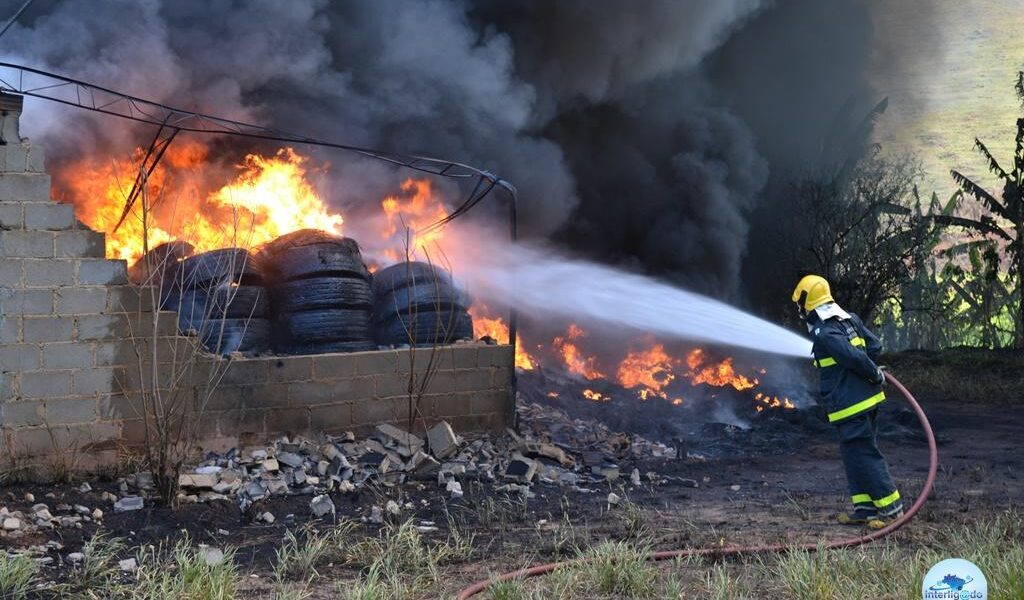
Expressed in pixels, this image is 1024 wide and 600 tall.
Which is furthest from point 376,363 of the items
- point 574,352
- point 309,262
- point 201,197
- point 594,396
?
point 574,352

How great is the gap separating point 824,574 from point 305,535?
350cm

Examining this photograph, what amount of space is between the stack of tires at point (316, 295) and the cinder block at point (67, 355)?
2588 millimetres

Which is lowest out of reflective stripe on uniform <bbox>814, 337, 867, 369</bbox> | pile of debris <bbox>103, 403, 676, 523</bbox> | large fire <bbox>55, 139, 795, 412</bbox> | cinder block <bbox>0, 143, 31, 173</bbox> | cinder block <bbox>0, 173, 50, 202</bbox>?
pile of debris <bbox>103, 403, 676, 523</bbox>

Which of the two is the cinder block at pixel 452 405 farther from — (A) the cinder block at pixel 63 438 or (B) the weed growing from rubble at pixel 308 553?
(B) the weed growing from rubble at pixel 308 553

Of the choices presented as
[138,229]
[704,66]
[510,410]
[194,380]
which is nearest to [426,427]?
[510,410]

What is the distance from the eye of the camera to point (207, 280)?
1020 cm

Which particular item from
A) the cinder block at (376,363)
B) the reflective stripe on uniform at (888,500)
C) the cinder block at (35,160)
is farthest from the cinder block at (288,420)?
the reflective stripe on uniform at (888,500)

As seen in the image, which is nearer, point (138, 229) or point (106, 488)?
point (106, 488)

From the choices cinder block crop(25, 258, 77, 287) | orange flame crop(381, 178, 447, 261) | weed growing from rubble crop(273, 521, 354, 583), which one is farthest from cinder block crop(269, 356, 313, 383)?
orange flame crop(381, 178, 447, 261)

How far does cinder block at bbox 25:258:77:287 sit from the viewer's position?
8297 mm

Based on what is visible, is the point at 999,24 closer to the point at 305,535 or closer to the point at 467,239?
the point at 467,239

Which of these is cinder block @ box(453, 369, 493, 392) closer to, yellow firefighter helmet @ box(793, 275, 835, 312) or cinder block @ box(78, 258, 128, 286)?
cinder block @ box(78, 258, 128, 286)

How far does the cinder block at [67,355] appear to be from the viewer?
835cm

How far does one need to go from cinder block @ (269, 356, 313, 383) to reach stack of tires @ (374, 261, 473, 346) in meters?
1.52
